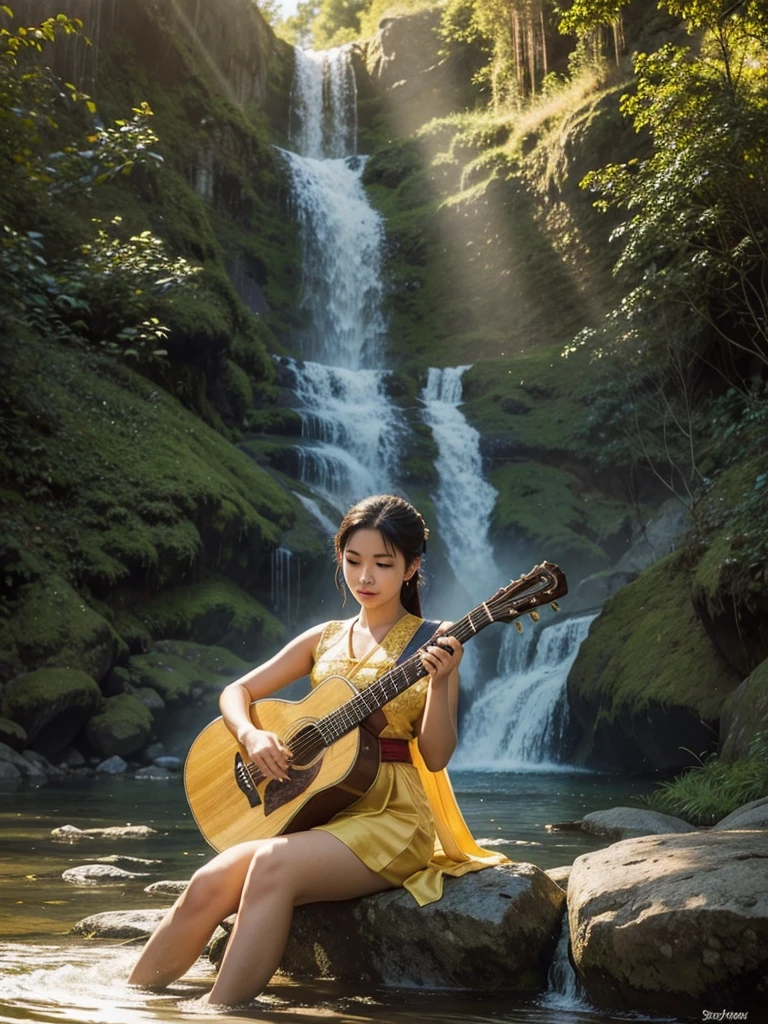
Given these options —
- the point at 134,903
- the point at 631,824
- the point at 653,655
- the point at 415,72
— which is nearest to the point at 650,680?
the point at 653,655

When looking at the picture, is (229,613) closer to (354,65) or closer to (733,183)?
(733,183)

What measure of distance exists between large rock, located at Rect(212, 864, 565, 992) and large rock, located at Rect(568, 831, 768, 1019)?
172 millimetres

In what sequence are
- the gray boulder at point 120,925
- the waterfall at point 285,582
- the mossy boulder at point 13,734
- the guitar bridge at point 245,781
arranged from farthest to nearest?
1. the waterfall at point 285,582
2. the mossy boulder at point 13,734
3. the gray boulder at point 120,925
4. the guitar bridge at point 245,781

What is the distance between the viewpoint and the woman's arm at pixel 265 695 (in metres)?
3.68

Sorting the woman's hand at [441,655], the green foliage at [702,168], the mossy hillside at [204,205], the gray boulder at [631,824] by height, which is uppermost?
the mossy hillside at [204,205]

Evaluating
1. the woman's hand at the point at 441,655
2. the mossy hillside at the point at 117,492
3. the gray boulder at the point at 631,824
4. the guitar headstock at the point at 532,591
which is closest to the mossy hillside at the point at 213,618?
the mossy hillside at the point at 117,492

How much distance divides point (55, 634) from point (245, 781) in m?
10.7

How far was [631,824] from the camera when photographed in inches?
313

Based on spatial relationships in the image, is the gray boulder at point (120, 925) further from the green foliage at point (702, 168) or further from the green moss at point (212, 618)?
the green moss at point (212, 618)

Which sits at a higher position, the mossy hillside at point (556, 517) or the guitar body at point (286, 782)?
the mossy hillside at point (556, 517)

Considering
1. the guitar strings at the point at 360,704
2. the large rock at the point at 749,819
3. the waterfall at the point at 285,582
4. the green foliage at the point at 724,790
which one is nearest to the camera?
the guitar strings at the point at 360,704

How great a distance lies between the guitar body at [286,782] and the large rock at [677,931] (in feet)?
2.76

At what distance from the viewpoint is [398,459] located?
23.5m

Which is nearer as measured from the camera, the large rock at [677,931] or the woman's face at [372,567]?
the large rock at [677,931]
